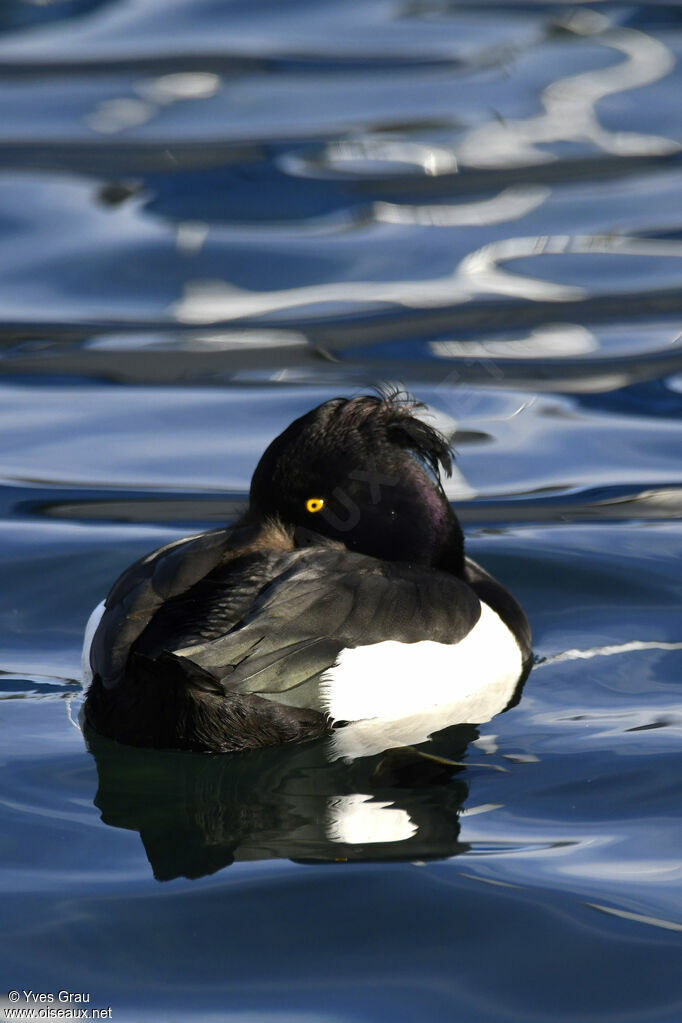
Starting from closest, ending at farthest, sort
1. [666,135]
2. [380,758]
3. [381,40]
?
[380,758]
[666,135]
[381,40]

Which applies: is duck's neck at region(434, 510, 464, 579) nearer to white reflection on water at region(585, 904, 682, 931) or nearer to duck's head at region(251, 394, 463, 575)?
duck's head at region(251, 394, 463, 575)

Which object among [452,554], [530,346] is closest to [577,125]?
[530,346]

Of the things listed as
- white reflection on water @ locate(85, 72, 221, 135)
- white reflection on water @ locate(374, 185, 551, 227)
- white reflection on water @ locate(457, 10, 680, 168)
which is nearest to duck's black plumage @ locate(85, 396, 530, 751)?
white reflection on water @ locate(374, 185, 551, 227)

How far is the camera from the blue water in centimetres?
343

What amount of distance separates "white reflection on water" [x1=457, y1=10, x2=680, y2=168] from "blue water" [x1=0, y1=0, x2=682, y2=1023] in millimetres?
29

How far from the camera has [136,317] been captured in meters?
8.35

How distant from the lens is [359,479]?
4.73 metres

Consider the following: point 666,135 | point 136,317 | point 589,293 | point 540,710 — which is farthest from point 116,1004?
point 666,135

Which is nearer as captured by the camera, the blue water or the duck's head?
the blue water

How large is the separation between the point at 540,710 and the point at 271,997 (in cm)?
161

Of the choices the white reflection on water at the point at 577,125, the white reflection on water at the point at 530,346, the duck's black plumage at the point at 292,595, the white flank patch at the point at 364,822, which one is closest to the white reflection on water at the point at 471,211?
the white reflection on water at the point at 577,125

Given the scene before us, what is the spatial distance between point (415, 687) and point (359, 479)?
0.68m

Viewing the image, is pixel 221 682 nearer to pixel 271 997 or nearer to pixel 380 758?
pixel 380 758

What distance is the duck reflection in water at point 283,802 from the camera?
149 inches
